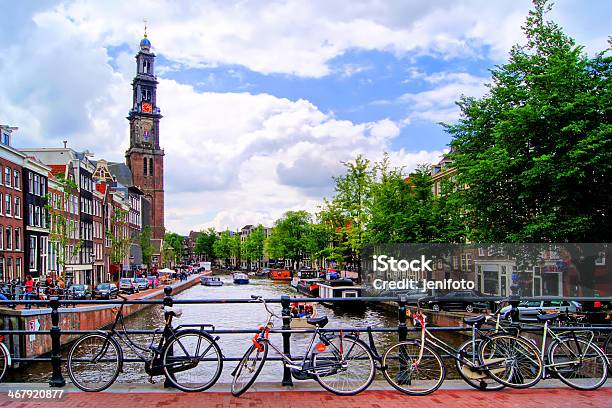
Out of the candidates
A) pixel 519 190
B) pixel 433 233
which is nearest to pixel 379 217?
pixel 433 233

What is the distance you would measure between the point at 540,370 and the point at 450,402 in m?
1.47

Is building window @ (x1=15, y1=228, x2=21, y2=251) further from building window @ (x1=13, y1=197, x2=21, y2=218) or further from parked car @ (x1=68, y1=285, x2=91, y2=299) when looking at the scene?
parked car @ (x1=68, y1=285, x2=91, y2=299)

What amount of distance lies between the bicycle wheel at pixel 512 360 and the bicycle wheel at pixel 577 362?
29 cm

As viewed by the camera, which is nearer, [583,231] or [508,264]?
[583,231]

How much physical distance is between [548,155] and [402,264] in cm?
2032

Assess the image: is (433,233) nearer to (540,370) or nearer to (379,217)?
(379,217)

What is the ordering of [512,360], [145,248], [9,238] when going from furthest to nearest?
[145,248]
[9,238]
[512,360]

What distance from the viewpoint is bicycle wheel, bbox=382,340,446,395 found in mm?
7371

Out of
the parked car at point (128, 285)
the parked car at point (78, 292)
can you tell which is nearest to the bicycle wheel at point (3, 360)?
the parked car at point (78, 292)

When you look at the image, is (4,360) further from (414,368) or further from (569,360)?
(569,360)

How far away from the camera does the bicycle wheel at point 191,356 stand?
738cm

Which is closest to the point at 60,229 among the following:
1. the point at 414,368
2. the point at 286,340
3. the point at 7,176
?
the point at 7,176

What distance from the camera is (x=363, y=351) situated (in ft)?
24.2

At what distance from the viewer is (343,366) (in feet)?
24.0
